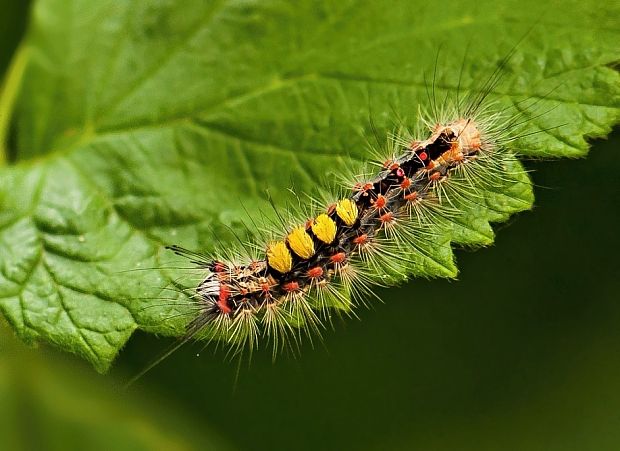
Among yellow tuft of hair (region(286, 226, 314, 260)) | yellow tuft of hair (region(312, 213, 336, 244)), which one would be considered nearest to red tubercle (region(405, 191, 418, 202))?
yellow tuft of hair (region(312, 213, 336, 244))

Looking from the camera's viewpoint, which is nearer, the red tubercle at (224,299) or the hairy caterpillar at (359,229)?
the hairy caterpillar at (359,229)

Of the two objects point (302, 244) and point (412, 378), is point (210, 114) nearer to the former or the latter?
point (302, 244)

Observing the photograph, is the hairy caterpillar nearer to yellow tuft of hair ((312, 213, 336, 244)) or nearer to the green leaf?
yellow tuft of hair ((312, 213, 336, 244))

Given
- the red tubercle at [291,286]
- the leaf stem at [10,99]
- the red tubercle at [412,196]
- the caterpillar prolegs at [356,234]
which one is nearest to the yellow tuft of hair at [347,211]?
the caterpillar prolegs at [356,234]

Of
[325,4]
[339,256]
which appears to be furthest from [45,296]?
[325,4]

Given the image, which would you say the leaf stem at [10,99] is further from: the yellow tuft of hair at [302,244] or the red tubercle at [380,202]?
the red tubercle at [380,202]

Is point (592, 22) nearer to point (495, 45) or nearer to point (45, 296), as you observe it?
point (495, 45)

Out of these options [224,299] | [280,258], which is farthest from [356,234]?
[224,299]
